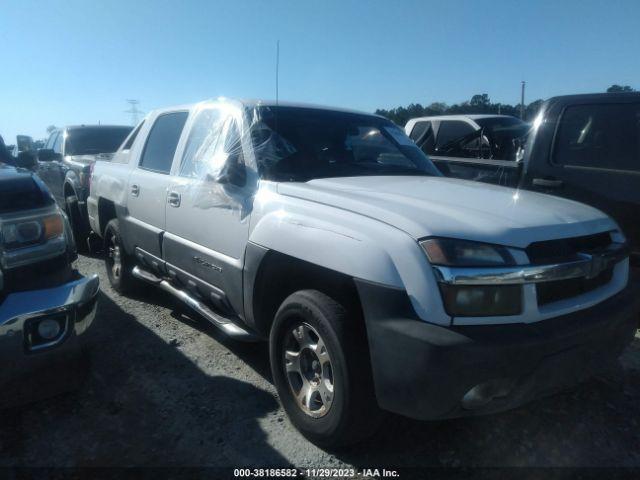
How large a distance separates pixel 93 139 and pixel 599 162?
333 inches

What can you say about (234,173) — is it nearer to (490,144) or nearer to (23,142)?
(490,144)

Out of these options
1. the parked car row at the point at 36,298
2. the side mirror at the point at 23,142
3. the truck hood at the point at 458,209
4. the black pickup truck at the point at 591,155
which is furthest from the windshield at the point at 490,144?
the side mirror at the point at 23,142

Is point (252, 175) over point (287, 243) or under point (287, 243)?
over

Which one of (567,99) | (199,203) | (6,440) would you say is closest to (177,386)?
(6,440)

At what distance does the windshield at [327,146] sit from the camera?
10.5 feet

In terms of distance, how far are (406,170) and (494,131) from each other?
4.16 m

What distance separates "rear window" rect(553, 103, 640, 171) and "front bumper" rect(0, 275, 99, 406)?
3.82 meters

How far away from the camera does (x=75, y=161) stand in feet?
24.8

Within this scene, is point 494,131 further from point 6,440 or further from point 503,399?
point 6,440

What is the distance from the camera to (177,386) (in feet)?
10.8

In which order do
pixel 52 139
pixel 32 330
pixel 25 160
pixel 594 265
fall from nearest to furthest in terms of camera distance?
pixel 594 265
pixel 32 330
pixel 25 160
pixel 52 139

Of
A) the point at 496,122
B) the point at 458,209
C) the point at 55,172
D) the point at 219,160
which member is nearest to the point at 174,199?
the point at 219,160

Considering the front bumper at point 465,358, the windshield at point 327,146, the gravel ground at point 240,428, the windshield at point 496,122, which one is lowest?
the gravel ground at point 240,428

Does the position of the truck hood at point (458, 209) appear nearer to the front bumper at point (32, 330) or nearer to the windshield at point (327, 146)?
the windshield at point (327, 146)
